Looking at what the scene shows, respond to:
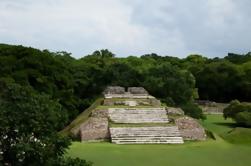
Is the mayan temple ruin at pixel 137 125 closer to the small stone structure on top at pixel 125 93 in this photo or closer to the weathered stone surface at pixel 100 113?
the weathered stone surface at pixel 100 113

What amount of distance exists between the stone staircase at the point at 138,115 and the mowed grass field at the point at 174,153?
3421 millimetres

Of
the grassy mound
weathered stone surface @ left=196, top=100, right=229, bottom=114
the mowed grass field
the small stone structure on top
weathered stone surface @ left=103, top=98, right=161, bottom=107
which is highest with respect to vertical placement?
the small stone structure on top

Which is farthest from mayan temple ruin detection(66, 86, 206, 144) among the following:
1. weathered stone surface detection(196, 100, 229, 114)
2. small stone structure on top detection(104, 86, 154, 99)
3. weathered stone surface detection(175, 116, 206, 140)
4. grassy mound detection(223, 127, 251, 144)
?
weathered stone surface detection(196, 100, 229, 114)

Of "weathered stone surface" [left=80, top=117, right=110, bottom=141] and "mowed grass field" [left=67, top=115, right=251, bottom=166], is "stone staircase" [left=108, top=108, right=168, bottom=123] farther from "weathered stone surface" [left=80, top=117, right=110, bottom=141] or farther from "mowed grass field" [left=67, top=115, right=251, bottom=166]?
"mowed grass field" [left=67, top=115, right=251, bottom=166]

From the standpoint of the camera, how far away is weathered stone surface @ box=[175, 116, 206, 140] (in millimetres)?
30875

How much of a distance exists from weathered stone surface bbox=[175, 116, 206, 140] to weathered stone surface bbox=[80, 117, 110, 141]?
168 inches

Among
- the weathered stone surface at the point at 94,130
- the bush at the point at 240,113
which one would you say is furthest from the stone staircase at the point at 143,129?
the bush at the point at 240,113

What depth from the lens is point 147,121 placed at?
32.1m

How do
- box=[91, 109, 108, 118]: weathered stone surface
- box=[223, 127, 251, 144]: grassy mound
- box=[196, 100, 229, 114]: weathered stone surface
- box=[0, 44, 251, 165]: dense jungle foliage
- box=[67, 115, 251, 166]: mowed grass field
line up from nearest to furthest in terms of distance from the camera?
box=[0, 44, 251, 165]: dense jungle foliage, box=[67, 115, 251, 166]: mowed grass field, box=[223, 127, 251, 144]: grassy mound, box=[91, 109, 108, 118]: weathered stone surface, box=[196, 100, 229, 114]: weathered stone surface

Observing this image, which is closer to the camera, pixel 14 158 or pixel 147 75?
pixel 14 158

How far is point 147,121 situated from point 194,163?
1023 cm

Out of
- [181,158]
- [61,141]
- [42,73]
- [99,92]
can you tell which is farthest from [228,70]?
[61,141]

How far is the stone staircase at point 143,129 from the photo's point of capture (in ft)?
96.3

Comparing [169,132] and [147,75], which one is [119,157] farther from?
[147,75]
